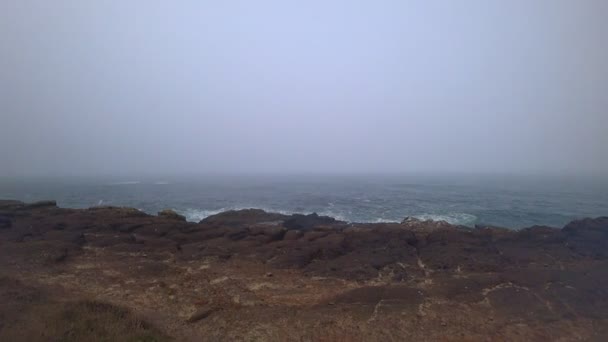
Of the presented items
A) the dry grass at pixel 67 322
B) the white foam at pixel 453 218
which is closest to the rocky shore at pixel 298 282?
the dry grass at pixel 67 322

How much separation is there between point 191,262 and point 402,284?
1097cm

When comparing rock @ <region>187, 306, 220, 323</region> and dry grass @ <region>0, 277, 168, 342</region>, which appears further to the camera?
rock @ <region>187, 306, 220, 323</region>

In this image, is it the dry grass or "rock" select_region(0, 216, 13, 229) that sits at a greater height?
"rock" select_region(0, 216, 13, 229)

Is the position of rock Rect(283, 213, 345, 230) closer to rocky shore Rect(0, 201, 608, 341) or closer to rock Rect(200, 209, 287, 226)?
rock Rect(200, 209, 287, 226)

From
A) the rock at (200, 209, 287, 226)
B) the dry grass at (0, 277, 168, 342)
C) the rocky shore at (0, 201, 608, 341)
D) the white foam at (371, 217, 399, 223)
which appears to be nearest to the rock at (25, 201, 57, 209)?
the rocky shore at (0, 201, 608, 341)

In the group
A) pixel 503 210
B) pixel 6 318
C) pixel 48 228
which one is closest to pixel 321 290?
pixel 6 318

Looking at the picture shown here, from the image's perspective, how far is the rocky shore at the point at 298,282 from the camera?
363 inches

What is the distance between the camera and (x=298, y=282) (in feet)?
44.0

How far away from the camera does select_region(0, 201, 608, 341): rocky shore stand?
9227 mm

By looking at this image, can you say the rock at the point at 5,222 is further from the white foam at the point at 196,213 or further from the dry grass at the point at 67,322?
the white foam at the point at 196,213

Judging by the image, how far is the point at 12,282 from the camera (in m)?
11.9

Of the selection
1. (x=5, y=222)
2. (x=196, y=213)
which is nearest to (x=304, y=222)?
(x=196, y=213)

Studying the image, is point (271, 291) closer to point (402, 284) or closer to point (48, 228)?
point (402, 284)

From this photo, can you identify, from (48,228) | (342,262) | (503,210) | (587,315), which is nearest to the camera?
(587,315)
